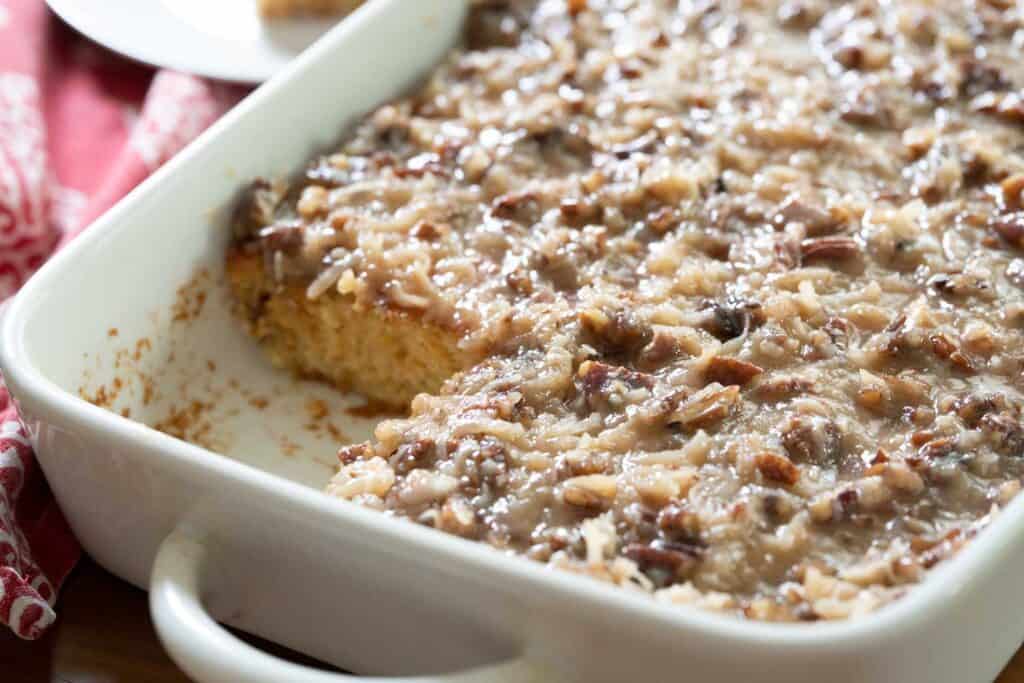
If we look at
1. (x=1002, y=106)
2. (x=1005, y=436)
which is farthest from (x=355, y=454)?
(x=1002, y=106)

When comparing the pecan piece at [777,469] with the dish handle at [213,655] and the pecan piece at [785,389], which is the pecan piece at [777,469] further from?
the dish handle at [213,655]

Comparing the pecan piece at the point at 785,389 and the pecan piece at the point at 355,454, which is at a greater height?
the pecan piece at the point at 785,389

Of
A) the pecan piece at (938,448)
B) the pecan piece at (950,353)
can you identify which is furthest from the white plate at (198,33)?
the pecan piece at (938,448)

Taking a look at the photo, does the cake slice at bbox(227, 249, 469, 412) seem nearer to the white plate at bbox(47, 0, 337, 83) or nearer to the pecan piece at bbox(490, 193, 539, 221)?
the pecan piece at bbox(490, 193, 539, 221)

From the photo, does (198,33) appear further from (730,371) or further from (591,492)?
(591,492)

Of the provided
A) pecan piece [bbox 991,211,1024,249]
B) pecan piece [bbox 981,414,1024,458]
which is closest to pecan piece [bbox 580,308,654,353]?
pecan piece [bbox 981,414,1024,458]

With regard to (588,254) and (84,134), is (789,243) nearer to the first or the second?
(588,254)
